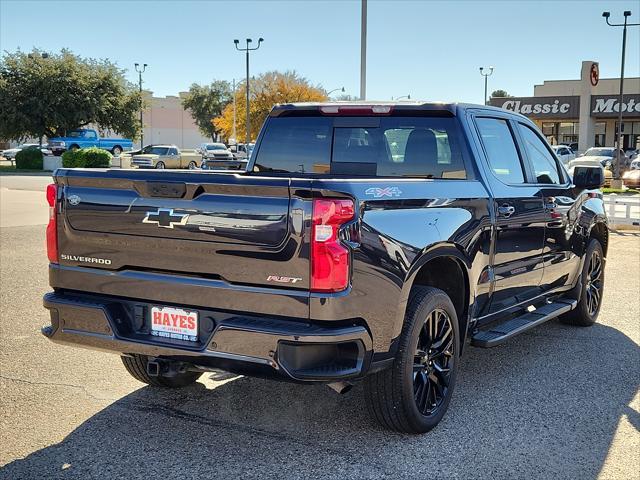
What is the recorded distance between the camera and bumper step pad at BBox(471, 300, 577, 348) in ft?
16.1

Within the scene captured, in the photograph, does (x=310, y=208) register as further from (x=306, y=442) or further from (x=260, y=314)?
(x=306, y=442)

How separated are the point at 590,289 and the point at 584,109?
156 feet

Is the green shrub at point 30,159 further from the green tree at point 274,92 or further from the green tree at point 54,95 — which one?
the green tree at point 274,92

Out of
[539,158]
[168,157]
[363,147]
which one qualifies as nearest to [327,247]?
[363,147]

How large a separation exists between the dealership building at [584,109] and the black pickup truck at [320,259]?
4111 centimetres

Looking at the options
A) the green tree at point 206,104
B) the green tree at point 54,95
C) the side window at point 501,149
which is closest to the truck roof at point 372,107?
the side window at point 501,149

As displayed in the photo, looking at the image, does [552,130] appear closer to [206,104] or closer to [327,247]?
[206,104]

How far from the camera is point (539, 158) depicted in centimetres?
612

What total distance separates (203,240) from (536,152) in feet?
11.5

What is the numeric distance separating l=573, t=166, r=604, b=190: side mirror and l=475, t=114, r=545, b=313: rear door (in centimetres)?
93

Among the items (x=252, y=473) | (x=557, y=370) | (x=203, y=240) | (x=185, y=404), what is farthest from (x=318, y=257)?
(x=557, y=370)

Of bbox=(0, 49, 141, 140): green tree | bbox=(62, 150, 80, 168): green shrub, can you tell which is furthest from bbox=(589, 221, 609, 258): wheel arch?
bbox=(0, 49, 141, 140): green tree

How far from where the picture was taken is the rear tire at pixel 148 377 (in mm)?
4905

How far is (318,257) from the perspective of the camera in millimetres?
3480
